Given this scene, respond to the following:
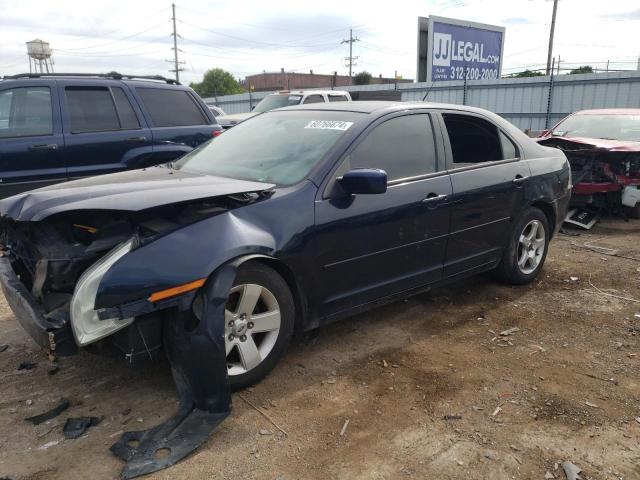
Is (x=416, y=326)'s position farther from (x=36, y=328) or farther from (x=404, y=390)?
(x=36, y=328)

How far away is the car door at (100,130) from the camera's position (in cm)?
624

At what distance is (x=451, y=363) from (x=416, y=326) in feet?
2.07

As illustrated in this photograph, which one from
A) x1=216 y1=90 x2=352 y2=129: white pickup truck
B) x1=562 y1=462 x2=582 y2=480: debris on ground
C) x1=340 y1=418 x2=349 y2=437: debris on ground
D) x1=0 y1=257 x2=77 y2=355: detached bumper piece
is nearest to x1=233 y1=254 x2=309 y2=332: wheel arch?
x1=340 y1=418 x2=349 y2=437: debris on ground

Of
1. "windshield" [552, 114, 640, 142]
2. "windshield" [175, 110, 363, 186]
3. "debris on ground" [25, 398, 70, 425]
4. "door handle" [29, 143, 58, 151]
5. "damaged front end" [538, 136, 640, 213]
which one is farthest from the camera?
"windshield" [552, 114, 640, 142]

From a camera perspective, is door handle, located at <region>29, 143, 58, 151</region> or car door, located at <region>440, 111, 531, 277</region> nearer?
car door, located at <region>440, 111, 531, 277</region>

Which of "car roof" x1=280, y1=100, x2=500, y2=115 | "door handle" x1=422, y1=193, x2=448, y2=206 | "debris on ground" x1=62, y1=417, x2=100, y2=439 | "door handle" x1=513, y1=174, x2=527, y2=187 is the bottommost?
"debris on ground" x1=62, y1=417, x2=100, y2=439

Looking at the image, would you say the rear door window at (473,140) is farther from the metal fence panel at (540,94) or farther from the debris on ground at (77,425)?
the metal fence panel at (540,94)

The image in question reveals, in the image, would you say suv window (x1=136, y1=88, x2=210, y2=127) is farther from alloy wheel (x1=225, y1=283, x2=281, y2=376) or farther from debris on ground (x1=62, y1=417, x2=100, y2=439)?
debris on ground (x1=62, y1=417, x2=100, y2=439)

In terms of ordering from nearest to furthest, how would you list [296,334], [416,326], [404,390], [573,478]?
[573,478] < [404,390] < [296,334] < [416,326]

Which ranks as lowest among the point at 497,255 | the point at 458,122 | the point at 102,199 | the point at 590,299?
the point at 590,299

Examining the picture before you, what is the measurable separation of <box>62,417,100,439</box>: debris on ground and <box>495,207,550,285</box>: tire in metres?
3.60

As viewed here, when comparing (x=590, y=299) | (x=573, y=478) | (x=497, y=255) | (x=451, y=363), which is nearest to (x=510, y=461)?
(x=573, y=478)

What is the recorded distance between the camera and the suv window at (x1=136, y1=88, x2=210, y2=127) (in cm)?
690

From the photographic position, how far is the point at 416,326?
4172mm
